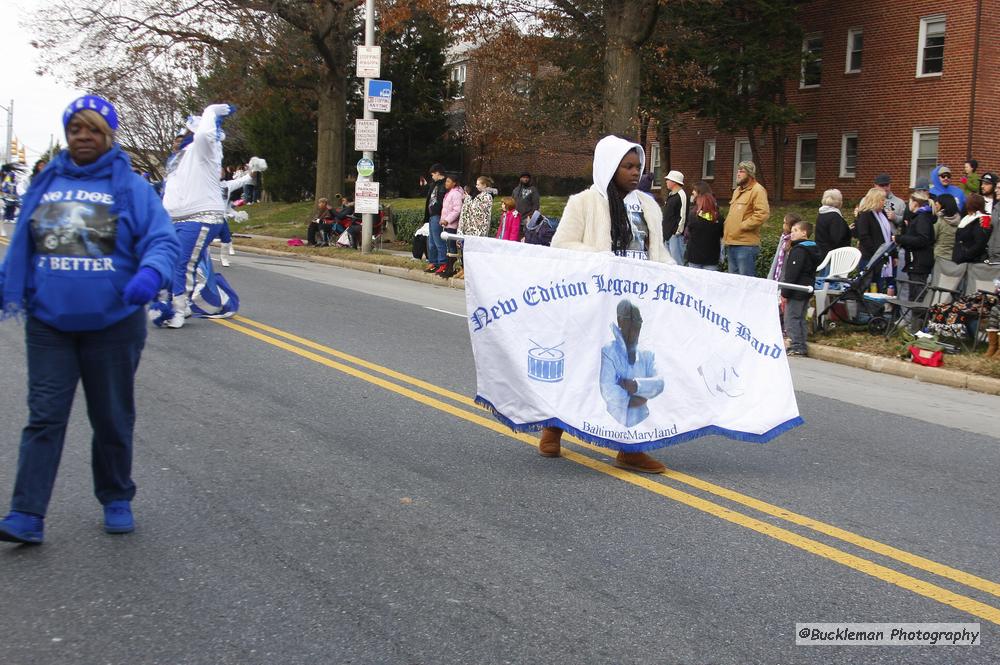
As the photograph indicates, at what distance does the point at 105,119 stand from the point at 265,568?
2039 millimetres

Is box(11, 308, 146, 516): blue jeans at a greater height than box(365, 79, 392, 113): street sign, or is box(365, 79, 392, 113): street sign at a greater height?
box(365, 79, 392, 113): street sign

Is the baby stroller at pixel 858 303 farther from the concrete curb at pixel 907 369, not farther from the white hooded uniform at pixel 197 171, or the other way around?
the white hooded uniform at pixel 197 171

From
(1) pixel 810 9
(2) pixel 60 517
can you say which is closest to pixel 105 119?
(2) pixel 60 517

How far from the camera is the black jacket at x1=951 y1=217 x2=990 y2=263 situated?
12.5 metres

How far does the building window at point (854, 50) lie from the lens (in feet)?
110

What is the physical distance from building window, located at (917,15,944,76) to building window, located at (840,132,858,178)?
3314mm

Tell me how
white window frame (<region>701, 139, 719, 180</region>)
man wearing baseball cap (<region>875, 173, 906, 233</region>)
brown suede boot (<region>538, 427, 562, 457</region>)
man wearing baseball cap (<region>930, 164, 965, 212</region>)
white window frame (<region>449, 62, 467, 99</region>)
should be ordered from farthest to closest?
white window frame (<region>449, 62, 467, 99</region>), white window frame (<region>701, 139, 719, 180</region>), man wearing baseball cap (<region>930, 164, 965, 212</region>), man wearing baseball cap (<region>875, 173, 906, 233</region>), brown suede boot (<region>538, 427, 562, 457</region>)

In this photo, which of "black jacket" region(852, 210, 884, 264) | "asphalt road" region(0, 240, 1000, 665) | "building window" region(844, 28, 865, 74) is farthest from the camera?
"building window" region(844, 28, 865, 74)

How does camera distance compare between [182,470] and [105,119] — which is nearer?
[105,119]

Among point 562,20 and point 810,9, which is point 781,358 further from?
point 810,9

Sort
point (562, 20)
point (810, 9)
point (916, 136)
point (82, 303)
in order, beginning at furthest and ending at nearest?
point (810, 9) → point (916, 136) → point (562, 20) → point (82, 303)

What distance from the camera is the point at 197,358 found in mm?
9609

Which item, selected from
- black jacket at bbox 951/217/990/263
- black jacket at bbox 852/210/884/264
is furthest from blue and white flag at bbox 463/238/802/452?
black jacket at bbox 852/210/884/264

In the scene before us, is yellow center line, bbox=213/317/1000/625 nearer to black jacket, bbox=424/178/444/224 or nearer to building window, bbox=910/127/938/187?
black jacket, bbox=424/178/444/224
